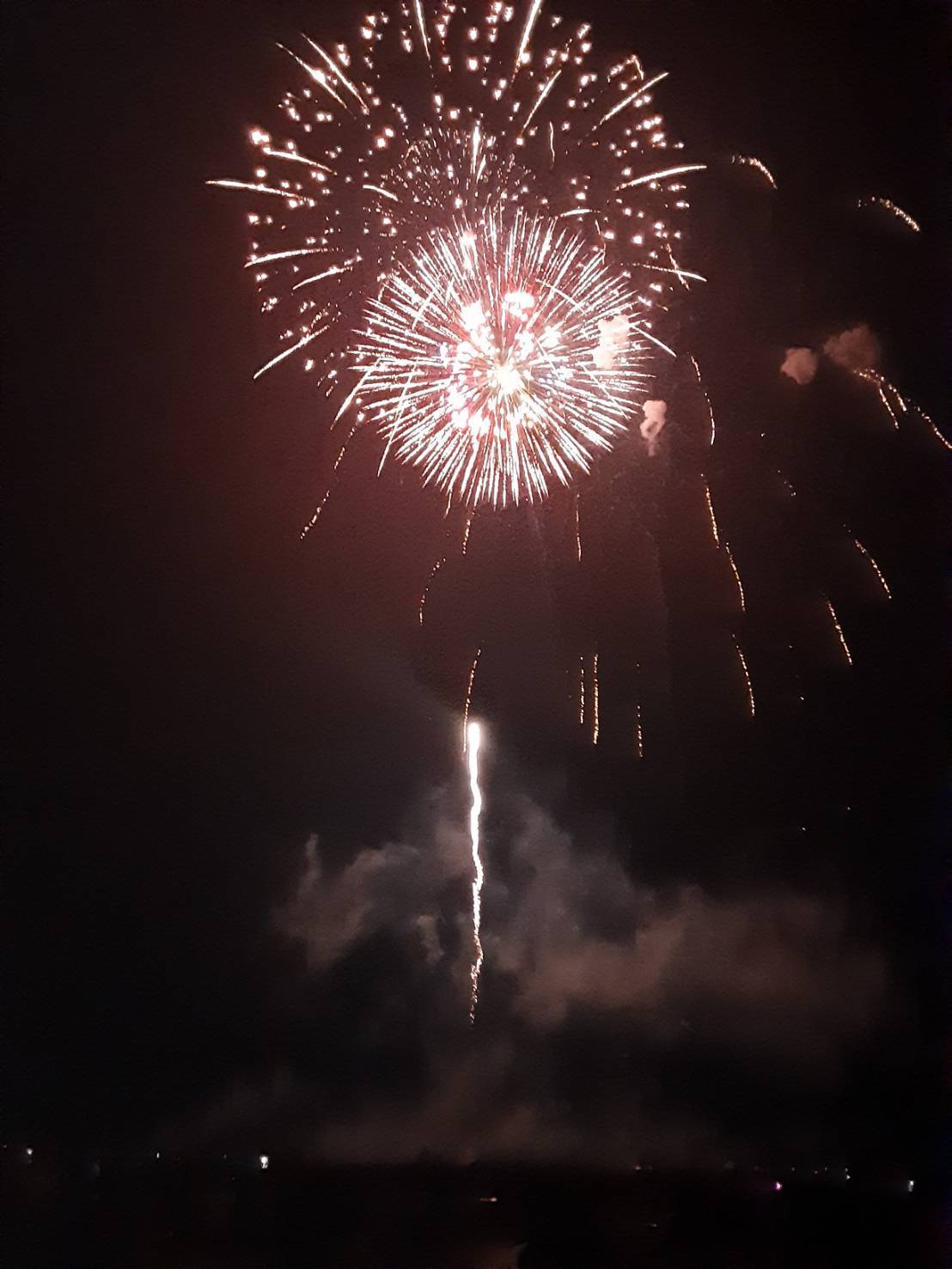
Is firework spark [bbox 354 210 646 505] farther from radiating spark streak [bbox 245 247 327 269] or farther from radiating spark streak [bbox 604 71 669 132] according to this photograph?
radiating spark streak [bbox 604 71 669 132]

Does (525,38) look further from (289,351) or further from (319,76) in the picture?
(289,351)

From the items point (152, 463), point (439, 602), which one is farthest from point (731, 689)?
point (152, 463)

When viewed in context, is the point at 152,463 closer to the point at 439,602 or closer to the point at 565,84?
the point at 439,602

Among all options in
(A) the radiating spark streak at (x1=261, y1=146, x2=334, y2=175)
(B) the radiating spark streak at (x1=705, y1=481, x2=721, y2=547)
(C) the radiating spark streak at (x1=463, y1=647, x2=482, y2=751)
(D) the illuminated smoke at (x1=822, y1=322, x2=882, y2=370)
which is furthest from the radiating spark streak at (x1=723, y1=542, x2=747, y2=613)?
(A) the radiating spark streak at (x1=261, y1=146, x2=334, y2=175)

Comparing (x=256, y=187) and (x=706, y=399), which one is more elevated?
(x=256, y=187)

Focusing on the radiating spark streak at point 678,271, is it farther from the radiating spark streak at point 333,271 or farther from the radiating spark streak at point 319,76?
the radiating spark streak at point 319,76

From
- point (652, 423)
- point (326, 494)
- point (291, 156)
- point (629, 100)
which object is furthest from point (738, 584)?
point (291, 156)
